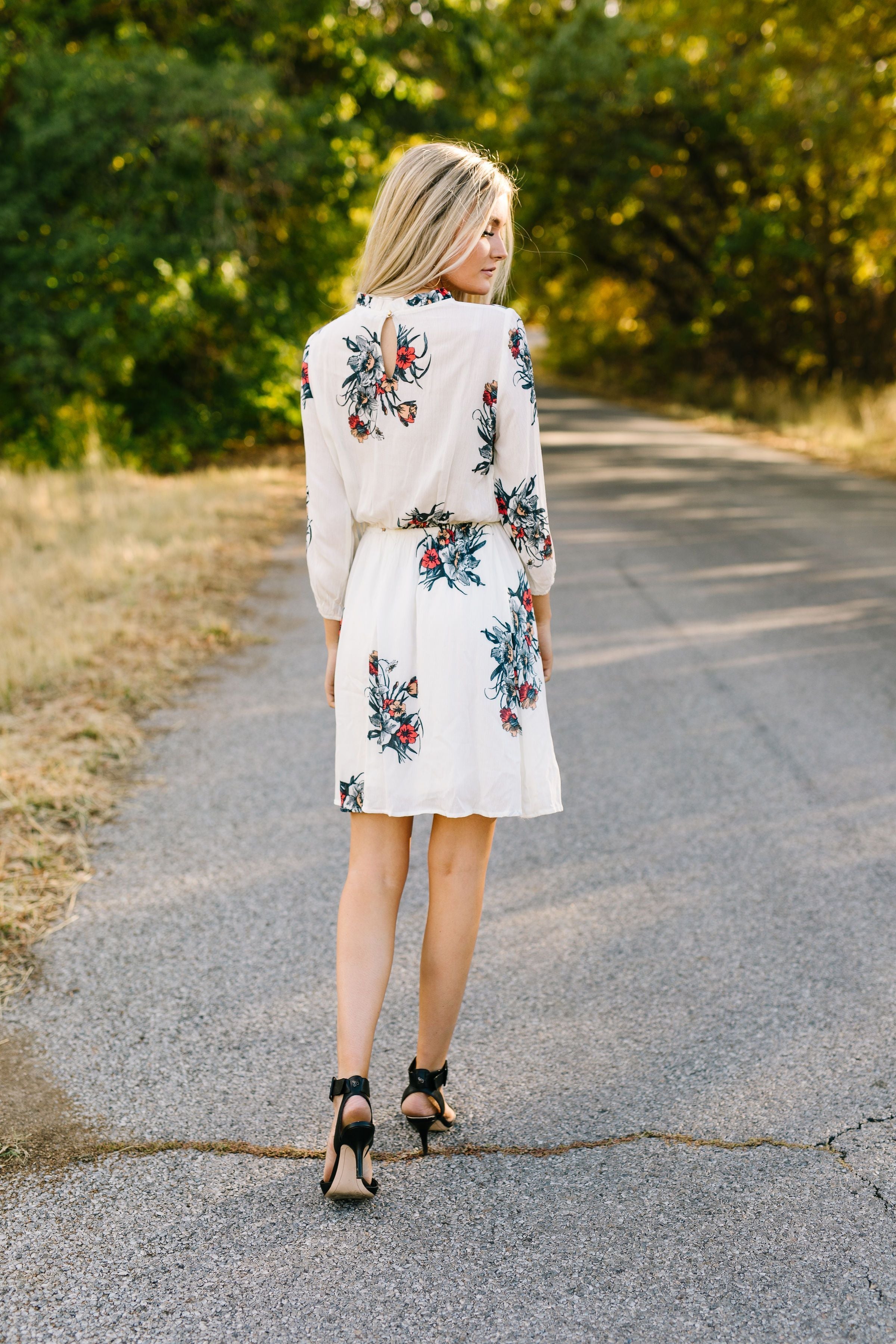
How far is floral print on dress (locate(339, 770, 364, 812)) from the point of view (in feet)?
7.73

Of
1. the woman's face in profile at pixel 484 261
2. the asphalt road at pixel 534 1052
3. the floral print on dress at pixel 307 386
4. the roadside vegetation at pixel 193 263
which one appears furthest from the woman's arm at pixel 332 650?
the roadside vegetation at pixel 193 263

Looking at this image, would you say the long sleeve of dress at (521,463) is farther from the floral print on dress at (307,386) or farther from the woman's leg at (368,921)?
the woman's leg at (368,921)

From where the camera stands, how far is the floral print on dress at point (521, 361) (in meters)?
2.20

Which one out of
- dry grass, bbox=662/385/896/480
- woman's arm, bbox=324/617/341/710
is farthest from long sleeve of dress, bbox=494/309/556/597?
dry grass, bbox=662/385/896/480

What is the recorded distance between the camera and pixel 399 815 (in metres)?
2.35

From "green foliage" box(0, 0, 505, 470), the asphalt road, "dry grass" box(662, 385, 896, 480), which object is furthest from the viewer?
"dry grass" box(662, 385, 896, 480)

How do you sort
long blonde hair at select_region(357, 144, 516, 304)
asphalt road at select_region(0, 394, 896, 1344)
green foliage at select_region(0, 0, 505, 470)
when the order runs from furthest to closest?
green foliage at select_region(0, 0, 505, 470) → long blonde hair at select_region(357, 144, 516, 304) → asphalt road at select_region(0, 394, 896, 1344)

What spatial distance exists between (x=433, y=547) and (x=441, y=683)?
0.93 ft

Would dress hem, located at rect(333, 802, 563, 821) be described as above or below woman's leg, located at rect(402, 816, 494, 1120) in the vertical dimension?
above

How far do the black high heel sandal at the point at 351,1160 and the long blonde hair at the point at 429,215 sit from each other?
1650 mm

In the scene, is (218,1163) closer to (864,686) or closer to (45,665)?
(45,665)

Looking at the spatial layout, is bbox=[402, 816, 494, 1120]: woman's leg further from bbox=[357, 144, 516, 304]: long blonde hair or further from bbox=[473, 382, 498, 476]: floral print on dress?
bbox=[357, 144, 516, 304]: long blonde hair

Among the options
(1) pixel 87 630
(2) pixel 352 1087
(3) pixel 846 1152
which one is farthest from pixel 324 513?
(1) pixel 87 630

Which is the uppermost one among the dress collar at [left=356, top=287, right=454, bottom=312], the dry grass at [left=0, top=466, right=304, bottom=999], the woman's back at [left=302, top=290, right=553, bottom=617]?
the dress collar at [left=356, top=287, right=454, bottom=312]
